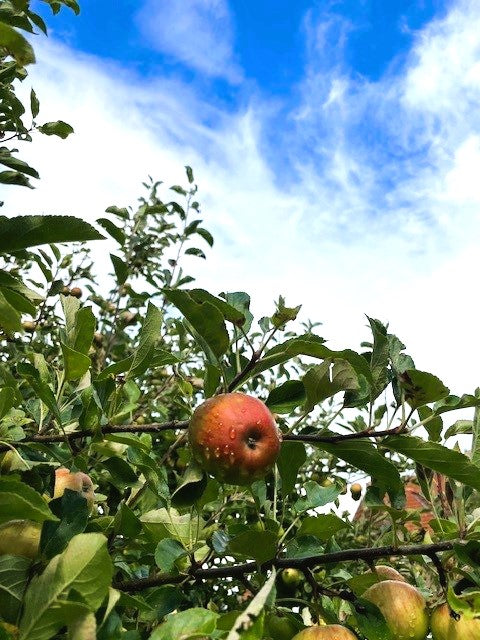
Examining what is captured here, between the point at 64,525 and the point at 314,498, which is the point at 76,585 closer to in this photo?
the point at 64,525

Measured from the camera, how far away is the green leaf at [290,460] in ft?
5.25

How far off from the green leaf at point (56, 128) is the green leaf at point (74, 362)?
1471mm

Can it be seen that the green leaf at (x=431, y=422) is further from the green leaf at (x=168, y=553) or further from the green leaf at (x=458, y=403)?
the green leaf at (x=168, y=553)

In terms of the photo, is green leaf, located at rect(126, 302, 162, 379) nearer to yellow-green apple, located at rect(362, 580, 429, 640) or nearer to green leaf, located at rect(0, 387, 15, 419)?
green leaf, located at rect(0, 387, 15, 419)

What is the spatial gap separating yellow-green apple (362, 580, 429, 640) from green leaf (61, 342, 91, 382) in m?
1.00

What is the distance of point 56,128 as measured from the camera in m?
2.66

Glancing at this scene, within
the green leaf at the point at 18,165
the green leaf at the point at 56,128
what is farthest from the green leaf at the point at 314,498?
the green leaf at the point at 56,128

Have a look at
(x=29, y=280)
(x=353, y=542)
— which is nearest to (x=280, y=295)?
(x=29, y=280)

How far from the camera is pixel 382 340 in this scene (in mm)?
1477

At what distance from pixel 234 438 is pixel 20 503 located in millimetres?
494

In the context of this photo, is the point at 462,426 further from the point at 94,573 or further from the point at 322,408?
the point at 322,408

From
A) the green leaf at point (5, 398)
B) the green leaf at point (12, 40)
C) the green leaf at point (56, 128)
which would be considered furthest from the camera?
the green leaf at point (56, 128)

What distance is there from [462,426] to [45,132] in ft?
6.97

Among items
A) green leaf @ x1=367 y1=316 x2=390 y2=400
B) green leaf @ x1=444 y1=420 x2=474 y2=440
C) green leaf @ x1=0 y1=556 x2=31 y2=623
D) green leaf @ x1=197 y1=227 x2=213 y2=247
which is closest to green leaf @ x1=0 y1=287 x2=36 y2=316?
green leaf @ x1=0 y1=556 x2=31 y2=623
